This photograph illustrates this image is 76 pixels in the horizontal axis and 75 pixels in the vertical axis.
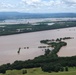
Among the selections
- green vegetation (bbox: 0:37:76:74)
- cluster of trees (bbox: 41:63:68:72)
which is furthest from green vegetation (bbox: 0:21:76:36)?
cluster of trees (bbox: 41:63:68:72)

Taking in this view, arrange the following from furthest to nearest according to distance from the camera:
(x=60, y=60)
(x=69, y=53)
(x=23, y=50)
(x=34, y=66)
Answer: (x=23, y=50), (x=69, y=53), (x=60, y=60), (x=34, y=66)

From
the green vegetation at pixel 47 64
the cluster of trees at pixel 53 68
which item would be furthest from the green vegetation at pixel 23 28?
the cluster of trees at pixel 53 68

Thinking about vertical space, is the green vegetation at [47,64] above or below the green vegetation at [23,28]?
below

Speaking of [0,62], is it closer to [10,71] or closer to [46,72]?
[10,71]

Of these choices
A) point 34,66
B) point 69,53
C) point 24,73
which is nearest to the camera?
point 24,73

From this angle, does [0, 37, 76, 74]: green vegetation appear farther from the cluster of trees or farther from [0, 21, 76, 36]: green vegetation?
[0, 21, 76, 36]: green vegetation

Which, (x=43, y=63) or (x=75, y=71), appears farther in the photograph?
(x=43, y=63)

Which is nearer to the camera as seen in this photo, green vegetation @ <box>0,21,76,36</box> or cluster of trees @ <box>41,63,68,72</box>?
cluster of trees @ <box>41,63,68,72</box>

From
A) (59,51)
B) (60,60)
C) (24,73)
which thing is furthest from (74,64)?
(59,51)

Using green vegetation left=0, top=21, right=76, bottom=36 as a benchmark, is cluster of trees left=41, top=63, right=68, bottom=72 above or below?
below

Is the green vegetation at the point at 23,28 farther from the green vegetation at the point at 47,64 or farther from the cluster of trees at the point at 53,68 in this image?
the cluster of trees at the point at 53,68
